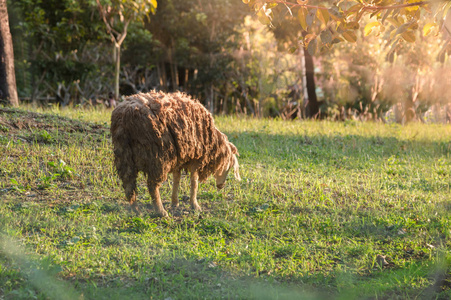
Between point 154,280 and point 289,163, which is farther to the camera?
point 289,163

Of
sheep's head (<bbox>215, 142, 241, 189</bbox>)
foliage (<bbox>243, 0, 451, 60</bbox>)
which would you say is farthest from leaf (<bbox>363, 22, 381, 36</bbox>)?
sheep's head (<bbox>215, 142, 241, 189</bbox>)

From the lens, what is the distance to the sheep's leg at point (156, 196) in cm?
525

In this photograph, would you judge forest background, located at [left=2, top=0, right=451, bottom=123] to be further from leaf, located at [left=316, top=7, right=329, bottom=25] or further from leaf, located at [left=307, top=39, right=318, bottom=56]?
leaf, located at [left=316, top=7, right=329, bottom=25]

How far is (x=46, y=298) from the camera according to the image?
143 inches

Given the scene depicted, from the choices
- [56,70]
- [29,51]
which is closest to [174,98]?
[56,70]

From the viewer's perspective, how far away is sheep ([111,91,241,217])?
5.06 m

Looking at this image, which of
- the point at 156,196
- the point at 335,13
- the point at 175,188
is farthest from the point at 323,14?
the point at 175,188

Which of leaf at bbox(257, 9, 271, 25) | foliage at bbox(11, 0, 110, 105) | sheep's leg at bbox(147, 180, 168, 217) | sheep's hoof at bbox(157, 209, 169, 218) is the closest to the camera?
leaf at bbox(257, 9, 271, 25)

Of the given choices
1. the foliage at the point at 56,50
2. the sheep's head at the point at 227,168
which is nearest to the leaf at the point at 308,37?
the sheep's head at the point at 227,168

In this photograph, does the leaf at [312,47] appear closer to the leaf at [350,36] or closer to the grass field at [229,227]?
the leaf at [350,36]

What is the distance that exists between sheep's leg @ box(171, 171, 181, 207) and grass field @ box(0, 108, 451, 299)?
0.16 m

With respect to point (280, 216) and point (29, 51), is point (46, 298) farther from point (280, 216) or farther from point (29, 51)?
point (29, 51)

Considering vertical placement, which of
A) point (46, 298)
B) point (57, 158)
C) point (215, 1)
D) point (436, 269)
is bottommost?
point (436, 269)

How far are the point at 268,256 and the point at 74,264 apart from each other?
1830mm
